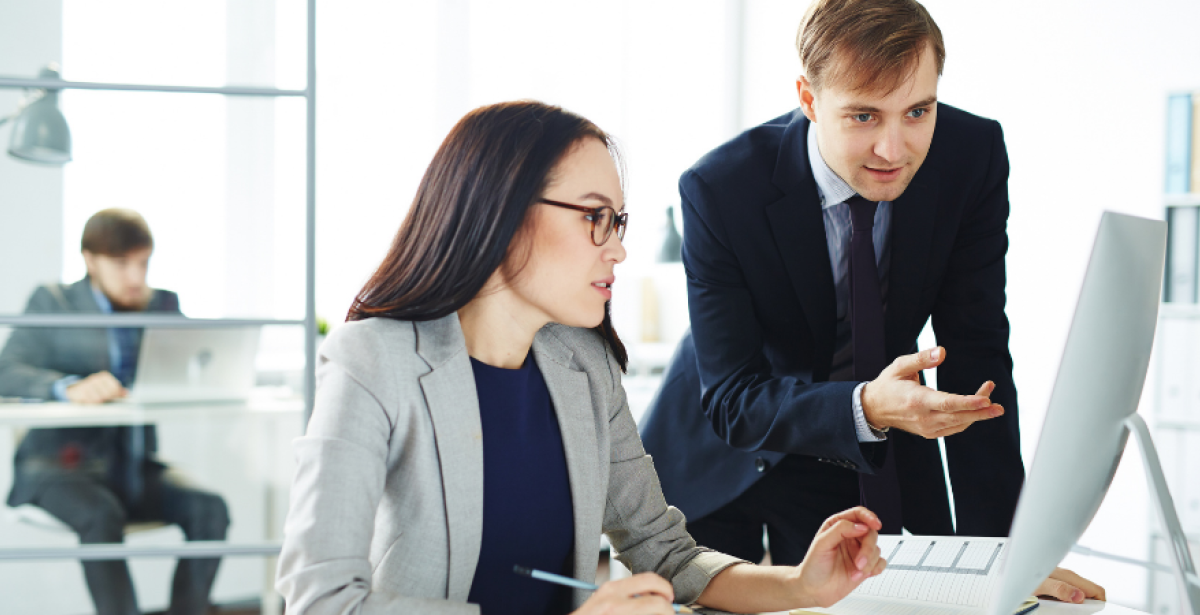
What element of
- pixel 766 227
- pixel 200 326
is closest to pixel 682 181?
pixel 766 227

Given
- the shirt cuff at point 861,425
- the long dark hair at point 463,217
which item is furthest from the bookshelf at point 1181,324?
the long dark hair at point 463,217

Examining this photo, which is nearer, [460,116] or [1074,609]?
Answer: [1074,609]

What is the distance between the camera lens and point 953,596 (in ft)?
3.96

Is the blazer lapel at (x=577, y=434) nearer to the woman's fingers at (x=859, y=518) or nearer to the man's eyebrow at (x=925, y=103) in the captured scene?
the woman's fingers at (x=859, y=518)

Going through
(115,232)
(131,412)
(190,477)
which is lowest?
(190,477)

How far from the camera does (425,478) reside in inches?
44.8

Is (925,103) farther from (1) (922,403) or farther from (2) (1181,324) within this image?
(2) (1181,324)

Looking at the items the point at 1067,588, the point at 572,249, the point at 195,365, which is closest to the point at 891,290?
the point at 1067,588

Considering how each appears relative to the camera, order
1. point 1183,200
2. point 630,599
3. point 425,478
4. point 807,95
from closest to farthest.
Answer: point 630,599 < point 425,478 < point 807,95 < point 1183,200

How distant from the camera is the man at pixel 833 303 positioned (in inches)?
60.3

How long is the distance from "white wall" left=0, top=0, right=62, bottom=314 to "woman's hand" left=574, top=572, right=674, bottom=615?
71.0 inches

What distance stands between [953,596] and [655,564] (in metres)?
0.40

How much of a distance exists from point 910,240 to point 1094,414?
87 centimetres

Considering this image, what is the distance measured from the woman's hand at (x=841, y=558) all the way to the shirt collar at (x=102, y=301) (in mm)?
1808
